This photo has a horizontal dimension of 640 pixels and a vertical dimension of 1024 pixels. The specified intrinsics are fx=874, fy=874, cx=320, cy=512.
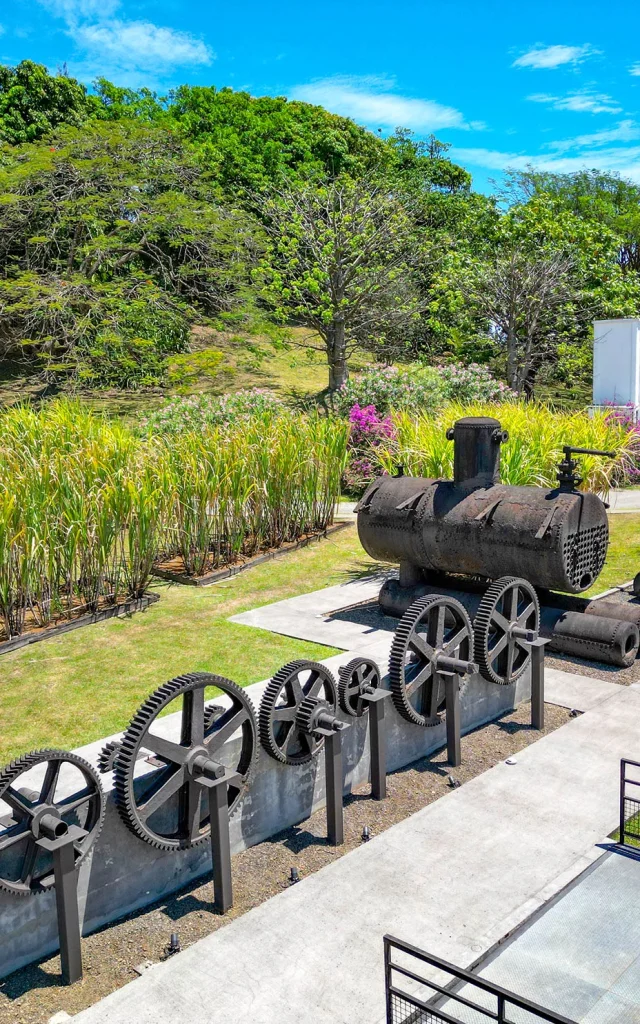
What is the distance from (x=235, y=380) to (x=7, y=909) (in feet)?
86.6

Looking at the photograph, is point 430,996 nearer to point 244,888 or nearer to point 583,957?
point 583,957

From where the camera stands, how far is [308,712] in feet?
16.6

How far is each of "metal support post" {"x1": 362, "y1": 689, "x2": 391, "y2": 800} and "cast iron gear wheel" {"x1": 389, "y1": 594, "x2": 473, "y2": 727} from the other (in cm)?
21

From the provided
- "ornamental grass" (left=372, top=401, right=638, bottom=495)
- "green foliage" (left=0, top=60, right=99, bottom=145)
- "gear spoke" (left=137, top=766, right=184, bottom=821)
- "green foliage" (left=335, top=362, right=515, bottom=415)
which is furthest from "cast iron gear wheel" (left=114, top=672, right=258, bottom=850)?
"green foliage" (left=0, top=60, right=99, bottom=145)

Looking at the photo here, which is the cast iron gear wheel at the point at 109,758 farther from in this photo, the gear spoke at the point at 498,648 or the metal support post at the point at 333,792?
the gear spoke at the point at 498,648

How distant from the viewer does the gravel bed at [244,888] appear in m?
3.85

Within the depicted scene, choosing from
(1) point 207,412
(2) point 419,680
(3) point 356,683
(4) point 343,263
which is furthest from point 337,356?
(3) point 356,683

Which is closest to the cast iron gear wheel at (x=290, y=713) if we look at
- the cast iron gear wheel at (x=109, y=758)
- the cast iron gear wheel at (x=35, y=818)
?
the cast iron gear wheel at (x=109, y=758)

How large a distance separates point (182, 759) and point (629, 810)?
2.77 meters

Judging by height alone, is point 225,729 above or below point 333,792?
above

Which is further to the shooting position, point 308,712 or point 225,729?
point 308,712

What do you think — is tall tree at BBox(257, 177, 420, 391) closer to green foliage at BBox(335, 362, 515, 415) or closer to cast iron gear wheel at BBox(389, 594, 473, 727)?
green foliage at BBox(335, 362, 515, 415)

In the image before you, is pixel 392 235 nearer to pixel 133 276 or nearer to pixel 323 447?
pixel 133 276

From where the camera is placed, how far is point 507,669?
6.74 meters
